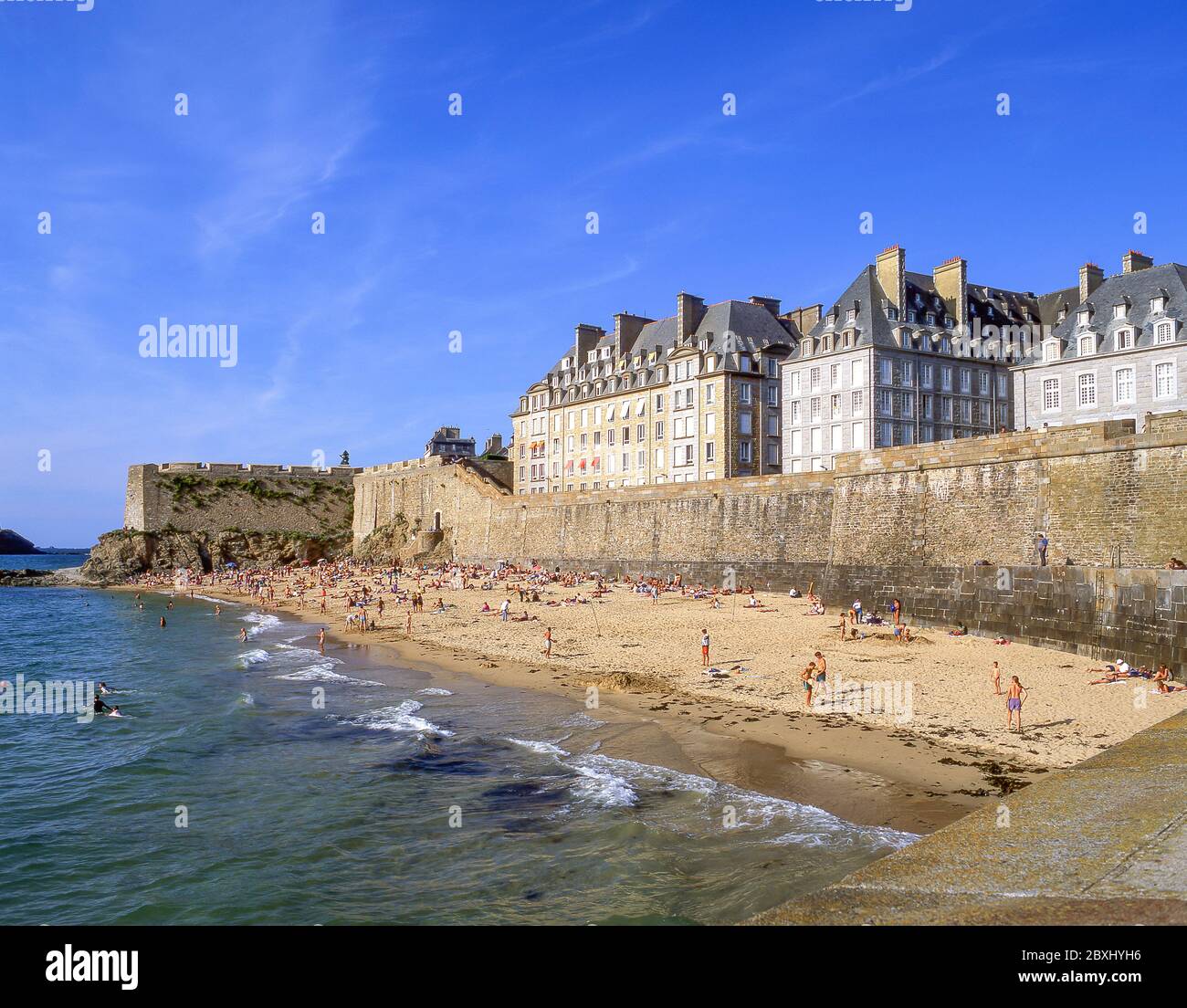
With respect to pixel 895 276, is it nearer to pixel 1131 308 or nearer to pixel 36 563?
pixel 1131 308

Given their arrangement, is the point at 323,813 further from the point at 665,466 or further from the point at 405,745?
the point at 665,466

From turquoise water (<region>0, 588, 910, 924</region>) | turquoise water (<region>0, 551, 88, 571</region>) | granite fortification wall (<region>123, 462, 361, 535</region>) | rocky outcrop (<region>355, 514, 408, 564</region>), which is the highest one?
granite fortification wall (<region>123, 462, 361, 535</region>)

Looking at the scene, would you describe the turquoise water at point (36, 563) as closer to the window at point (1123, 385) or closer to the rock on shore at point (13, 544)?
the rock on shore at point (13, 544)

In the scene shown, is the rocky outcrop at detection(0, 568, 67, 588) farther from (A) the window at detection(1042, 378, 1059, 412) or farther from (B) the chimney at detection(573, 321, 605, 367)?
(A) the window at detection(1042, 378, 1059, 412)

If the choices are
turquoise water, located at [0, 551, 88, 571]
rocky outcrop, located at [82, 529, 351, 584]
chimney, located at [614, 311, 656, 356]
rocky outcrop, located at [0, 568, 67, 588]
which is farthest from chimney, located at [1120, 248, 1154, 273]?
turquoise water, located at [0, 551, 88, 571]

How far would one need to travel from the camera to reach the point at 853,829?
11727 mm

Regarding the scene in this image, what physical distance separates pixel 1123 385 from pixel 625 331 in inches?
1237

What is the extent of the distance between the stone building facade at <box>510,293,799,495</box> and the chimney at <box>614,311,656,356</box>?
7 cm

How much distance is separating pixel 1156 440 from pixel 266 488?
69735 mm

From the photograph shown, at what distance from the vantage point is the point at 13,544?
177375mm

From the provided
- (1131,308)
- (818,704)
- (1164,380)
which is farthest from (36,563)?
(1164,380)

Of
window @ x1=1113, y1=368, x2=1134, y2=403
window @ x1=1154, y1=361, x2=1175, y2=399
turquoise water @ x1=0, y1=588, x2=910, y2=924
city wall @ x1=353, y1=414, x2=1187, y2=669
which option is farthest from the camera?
window @ x1=1113, y1=368, x2=1134, y2=403

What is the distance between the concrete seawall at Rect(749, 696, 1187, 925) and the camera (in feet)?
12.5
